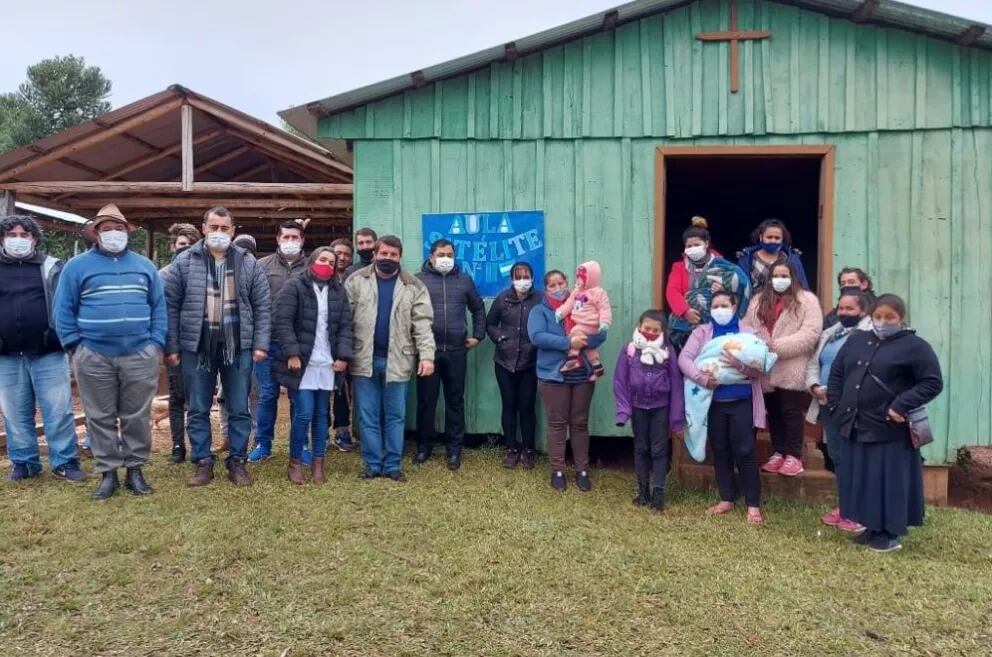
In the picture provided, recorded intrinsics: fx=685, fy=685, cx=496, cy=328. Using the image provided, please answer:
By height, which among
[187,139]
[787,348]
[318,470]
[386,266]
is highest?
[187,139]

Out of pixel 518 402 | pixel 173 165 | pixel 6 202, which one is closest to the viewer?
pixel 518 402

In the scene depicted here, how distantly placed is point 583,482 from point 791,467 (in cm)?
153

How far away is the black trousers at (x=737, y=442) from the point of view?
4.56m

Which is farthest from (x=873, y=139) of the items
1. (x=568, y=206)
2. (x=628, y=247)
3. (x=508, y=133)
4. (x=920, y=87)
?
(x=508, y=133)

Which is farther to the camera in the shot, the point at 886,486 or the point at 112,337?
the point at 112,337

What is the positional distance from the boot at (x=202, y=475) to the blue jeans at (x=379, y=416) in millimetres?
1103

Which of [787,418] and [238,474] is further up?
[787,418]

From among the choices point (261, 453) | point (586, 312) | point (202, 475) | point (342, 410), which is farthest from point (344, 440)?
point (586, 312)

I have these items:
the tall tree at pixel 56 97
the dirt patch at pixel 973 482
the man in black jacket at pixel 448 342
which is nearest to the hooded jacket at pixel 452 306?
the man in black jacket at pixel 448 342

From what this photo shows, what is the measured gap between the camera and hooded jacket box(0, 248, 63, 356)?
4816mm

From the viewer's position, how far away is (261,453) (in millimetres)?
5723

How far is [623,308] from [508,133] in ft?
6.13

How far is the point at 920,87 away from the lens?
570 cm

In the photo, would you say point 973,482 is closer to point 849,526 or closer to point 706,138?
point 849,526
